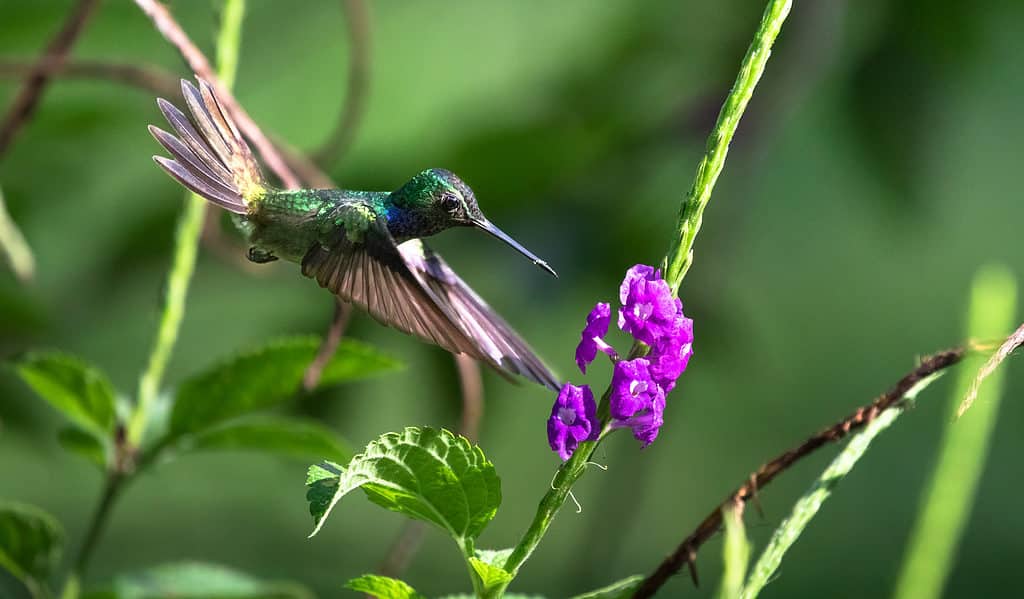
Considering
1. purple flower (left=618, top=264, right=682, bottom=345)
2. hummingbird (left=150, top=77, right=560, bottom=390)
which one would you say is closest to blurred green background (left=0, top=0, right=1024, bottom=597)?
hummingbird (left=150, top=77, right=560, bottom=390)

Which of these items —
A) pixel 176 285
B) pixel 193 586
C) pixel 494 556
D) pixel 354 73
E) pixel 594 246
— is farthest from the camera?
pixel 594 246

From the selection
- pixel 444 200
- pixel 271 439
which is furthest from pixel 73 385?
pixel 444 200

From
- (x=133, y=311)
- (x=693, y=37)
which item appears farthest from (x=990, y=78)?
(x=133, y=311)

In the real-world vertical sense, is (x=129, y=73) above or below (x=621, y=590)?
above

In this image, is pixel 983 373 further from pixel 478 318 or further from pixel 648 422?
pixel 478 318

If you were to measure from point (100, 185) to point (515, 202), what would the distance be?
1497 millimetres

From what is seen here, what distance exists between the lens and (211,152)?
725 mm

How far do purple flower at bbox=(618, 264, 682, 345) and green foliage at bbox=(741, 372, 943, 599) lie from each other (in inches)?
3.8

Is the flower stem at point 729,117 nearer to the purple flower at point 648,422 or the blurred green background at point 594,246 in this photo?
the purple flower at point 648,422

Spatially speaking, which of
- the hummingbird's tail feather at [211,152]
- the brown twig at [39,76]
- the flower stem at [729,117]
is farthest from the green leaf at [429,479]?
the brown twig at [39,76]

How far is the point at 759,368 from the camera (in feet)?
10.3

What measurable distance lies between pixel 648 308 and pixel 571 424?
0.06m

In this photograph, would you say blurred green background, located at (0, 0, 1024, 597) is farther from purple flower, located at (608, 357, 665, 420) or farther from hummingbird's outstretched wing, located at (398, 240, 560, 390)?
purple flower, located at (608, 357, 665, 420)

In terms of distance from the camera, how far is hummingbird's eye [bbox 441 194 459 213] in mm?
682
